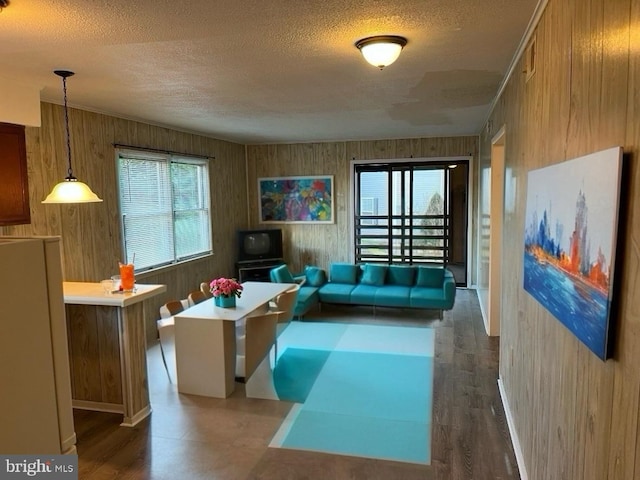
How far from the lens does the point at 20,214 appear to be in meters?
3.61

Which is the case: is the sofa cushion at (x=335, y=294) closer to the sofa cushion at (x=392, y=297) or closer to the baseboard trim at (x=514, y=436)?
the sofa cushion at (x=392, y=297)

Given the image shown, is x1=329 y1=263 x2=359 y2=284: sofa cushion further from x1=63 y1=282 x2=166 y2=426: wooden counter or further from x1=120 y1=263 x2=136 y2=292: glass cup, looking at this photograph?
x1=120 y1=263 x2=136 y2=292: glass cup

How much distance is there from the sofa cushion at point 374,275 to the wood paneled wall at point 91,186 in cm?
249

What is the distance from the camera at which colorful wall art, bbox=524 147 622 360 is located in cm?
133

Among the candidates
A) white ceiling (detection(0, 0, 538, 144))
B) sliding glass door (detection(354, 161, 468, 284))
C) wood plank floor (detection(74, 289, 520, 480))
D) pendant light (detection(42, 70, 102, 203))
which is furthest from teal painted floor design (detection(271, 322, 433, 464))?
white ceiling (detection(0, 0, 538, 144))

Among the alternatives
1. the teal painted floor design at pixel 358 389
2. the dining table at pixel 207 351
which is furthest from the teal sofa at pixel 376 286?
the dining table at pixel 207 351

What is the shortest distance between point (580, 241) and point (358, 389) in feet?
9.48

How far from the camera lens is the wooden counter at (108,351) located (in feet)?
11.7

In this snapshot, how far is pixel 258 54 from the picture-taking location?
Result: 2.99m

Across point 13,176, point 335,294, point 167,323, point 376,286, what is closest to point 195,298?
point 167,323

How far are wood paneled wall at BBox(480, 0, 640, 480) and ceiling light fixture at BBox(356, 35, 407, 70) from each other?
0.77 metres

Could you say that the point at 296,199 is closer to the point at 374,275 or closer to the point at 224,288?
the point at 374,275

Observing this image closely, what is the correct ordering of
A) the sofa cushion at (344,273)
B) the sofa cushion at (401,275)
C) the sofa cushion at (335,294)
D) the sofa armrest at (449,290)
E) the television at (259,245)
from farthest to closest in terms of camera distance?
1. the television at (259,245)
2. the sofa cushion at (344,273)
3. the sofa cushion at (401,275)
4. the sofa cushion at (335,294)
5. the sofa armrest at (449,290)

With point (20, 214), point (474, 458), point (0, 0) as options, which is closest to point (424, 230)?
point (474, 458)
